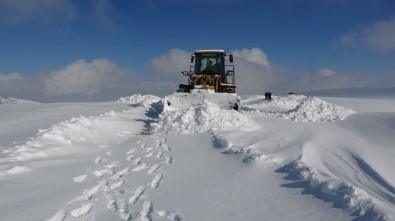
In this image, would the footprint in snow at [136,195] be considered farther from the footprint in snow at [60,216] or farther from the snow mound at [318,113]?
the snow mound at [318,113]

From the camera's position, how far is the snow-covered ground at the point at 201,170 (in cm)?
Result: 424

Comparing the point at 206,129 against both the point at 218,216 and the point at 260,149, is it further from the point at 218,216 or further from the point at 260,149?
the point at 218,216

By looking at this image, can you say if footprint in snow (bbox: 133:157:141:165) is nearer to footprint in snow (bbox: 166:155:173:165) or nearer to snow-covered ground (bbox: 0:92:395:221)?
snow-covered ground (bbox: 0:92:395:221)

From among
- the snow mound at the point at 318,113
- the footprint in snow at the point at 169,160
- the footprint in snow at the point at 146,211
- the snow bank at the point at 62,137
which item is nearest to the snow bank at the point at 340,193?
the footprint in snow at the point at 146,211

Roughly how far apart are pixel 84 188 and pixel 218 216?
2.26 metres

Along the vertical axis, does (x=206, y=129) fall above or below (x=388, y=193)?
above

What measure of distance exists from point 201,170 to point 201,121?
4.38 metres

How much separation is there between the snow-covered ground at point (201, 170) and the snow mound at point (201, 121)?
32mm

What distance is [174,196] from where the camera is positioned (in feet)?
16.3

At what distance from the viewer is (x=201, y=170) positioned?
6195 millimetres

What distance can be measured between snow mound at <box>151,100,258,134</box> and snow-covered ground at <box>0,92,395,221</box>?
0.03m

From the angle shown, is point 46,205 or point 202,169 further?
point 202,169

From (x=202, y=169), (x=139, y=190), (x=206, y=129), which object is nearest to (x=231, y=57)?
(x=206, y=129)

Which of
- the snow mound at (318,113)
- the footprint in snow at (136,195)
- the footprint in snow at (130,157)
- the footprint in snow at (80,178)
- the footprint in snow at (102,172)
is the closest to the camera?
the footprint in snow at (136,195)
